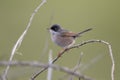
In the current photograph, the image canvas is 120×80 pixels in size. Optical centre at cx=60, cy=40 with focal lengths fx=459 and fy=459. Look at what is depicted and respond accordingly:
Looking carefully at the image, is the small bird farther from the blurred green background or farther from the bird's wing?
the blurred green background

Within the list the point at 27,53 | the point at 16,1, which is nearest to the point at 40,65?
the point at 27,53

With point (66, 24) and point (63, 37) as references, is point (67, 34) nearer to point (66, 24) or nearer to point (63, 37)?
point (63, 37)

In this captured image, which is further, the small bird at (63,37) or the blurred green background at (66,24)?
the blurred green background at (66,24)

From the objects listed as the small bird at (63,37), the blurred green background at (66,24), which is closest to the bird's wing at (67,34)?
the small bird at (63,37)

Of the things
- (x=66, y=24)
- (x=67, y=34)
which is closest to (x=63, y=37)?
(x=67, y=34)

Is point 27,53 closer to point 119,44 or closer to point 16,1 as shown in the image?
point 119,44

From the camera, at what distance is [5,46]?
240 inches

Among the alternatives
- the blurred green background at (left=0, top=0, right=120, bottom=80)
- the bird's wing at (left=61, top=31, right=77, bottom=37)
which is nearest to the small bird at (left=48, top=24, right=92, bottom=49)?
the bird's wing at (left=61, top=31, right=77, bottom=37)

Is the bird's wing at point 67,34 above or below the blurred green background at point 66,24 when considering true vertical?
above

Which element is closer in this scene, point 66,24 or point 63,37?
point 63,37

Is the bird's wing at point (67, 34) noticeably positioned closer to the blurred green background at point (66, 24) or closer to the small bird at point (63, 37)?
the small bird at point (63, 37)

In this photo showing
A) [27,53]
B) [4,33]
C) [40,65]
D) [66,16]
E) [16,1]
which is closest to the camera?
[40,65]

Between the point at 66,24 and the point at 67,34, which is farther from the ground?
the point at 67,34

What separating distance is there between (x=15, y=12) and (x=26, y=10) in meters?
0.19
